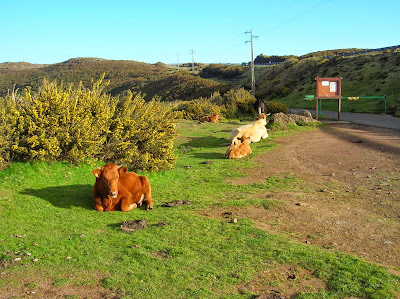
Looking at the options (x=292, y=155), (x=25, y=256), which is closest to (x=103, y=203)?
(x=25, y=256)

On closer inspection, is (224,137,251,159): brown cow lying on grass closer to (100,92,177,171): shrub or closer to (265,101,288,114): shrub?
(100,92,177,171): shrub

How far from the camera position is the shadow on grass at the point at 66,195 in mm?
7449

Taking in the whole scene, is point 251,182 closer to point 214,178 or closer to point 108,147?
point 214,178

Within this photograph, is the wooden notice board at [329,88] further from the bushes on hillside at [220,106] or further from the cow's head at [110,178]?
the cow's head at [110,178]

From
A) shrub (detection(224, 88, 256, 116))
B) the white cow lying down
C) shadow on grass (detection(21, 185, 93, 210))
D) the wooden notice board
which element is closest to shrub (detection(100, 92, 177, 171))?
shadow on grass (detection(21, 185, 93, 210))

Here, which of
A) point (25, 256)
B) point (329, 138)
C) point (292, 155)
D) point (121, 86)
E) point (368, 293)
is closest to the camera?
point (368, 293)

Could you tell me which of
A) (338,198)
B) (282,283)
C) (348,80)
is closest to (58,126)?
(338,198)

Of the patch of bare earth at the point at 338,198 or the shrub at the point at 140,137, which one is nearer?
the patch of bare earth at the point at 338,198

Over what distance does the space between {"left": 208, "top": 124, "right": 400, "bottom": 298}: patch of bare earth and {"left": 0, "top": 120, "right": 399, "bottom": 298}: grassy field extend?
0.37 m

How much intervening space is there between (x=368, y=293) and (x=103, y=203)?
4.66m

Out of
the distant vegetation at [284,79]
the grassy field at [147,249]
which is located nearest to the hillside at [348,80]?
the distant vegetation at [284,79]

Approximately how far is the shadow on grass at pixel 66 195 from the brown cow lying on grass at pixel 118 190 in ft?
1.03

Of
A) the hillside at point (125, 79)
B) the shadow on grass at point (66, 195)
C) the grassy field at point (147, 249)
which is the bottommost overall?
the grassy field at point (147, 249)

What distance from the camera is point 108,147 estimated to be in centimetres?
1017
